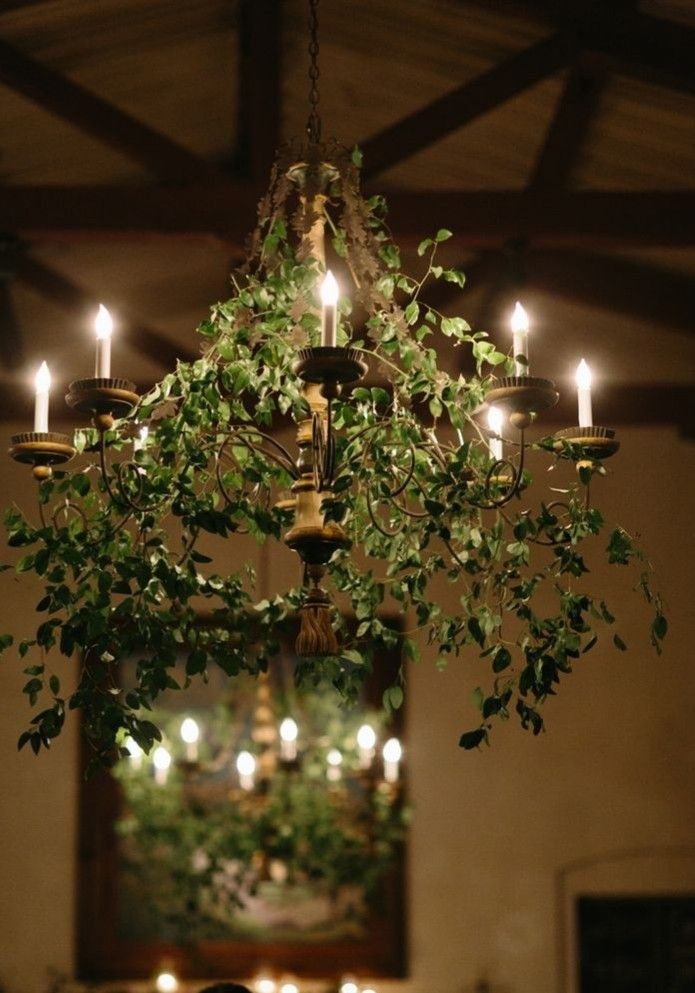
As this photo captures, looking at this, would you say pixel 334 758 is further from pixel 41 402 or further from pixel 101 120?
pixel 41 402

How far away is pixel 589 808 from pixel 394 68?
3856 mm

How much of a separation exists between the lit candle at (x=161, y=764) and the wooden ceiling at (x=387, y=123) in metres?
2.12

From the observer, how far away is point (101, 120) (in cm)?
548

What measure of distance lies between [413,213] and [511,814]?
3.36 m

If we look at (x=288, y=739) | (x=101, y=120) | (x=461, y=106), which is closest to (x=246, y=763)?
(x=288, y=739)

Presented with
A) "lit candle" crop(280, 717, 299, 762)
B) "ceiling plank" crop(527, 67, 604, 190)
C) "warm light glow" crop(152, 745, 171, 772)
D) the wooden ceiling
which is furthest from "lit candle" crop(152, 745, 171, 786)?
"ceiling plank" crop(527, 67, 604, 190)

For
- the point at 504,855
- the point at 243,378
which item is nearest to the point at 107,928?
the point at 504,855

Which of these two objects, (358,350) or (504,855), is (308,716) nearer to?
(504,855)

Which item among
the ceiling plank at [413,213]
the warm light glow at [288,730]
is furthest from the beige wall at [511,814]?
the ceiling plank at [413,213]

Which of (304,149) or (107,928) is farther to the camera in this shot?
(107,928)

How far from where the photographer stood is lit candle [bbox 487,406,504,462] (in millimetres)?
2686

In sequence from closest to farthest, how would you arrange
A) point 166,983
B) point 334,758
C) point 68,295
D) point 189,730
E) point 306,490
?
point 306,490 → point 189,730 → point 334,758 → point 68,295 → point 166,983

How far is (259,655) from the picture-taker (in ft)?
9.27

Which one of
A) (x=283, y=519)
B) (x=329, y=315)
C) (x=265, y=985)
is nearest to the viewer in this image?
(x=329, y=315)
